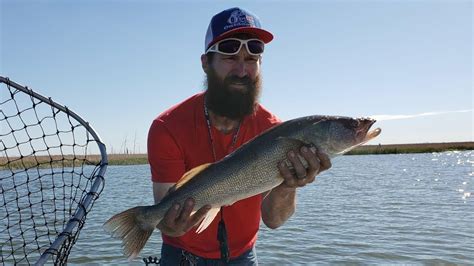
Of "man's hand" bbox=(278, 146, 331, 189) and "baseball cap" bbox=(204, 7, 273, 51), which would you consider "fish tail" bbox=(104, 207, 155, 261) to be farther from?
"baseball cap" bbox=(204, 7, 273, 51)

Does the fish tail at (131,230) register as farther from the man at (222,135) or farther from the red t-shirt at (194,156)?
the red t-shirt at (194,156)

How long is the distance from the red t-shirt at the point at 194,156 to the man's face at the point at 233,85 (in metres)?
0.13

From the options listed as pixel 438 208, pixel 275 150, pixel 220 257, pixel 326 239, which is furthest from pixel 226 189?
pixel 438 208

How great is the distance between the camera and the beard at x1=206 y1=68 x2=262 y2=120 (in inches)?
142

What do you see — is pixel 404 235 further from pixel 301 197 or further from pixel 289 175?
pixel 289 175

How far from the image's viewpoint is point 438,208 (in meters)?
15.2

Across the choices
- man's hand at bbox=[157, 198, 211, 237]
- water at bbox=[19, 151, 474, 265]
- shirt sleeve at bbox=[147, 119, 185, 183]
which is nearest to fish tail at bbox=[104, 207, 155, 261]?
man's hand at bbox=[157, 198, 211, 237]

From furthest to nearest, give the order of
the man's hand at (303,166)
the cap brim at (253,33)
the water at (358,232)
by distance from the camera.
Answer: the water at (358,232) → the cap brim at (253,33) → the man's hand at (303,166)

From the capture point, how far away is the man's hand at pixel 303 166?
3.02 meters

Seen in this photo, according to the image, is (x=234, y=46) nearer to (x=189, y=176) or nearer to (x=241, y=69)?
(x=241, y=69)

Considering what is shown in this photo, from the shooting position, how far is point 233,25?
11.8 feet

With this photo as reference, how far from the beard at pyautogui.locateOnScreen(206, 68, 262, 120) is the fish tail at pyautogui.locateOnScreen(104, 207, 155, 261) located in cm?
102

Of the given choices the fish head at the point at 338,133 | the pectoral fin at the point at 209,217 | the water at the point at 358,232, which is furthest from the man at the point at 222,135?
the water at the point at 358,232

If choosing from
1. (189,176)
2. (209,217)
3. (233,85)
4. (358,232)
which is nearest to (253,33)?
(233,85)
